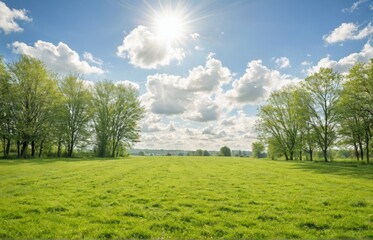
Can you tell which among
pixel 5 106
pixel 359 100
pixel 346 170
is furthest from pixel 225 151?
pixel 5 106

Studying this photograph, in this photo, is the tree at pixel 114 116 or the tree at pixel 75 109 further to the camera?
the tree at pixel 114 116

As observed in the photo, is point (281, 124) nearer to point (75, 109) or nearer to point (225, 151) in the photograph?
point (75, 109)

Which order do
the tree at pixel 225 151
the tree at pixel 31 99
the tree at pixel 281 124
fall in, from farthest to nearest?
1. the tree at pixel 225 151
2. the tree at pixel 281 124
3. the tree at pixel 31 99

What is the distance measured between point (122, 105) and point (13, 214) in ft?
217

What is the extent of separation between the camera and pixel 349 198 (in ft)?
44.1

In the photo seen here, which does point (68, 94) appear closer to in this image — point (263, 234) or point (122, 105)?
point (122, 105)

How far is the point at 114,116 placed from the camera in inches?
2889

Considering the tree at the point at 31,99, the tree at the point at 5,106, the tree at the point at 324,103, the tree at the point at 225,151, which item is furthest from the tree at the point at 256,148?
the tree at the point at 5,106

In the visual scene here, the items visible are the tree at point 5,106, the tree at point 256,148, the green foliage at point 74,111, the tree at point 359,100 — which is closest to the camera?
the tree at point 359,100

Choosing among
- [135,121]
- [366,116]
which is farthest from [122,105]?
[366,116]

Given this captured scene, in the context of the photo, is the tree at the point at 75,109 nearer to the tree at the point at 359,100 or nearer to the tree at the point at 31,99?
the tree at the point at 31,99

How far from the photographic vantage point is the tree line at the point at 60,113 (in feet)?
156

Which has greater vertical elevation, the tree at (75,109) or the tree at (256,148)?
the tree at (75,109)

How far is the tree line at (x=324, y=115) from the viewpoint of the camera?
43.1 metres
